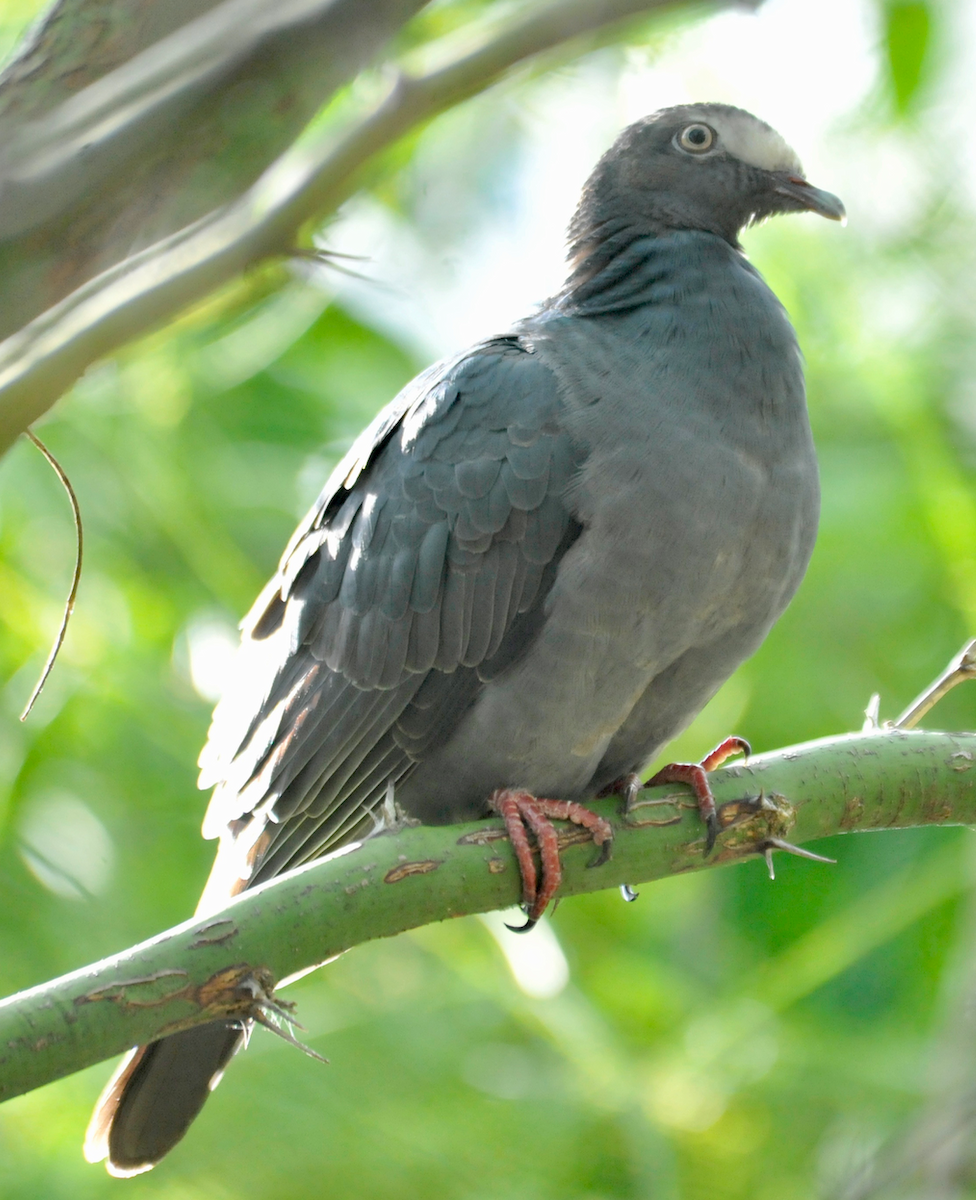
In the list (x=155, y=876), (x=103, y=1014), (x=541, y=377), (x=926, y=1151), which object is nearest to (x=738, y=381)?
(x=541, y=377)

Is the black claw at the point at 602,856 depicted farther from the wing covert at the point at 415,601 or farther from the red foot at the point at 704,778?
the wing covert at the point at 415,601

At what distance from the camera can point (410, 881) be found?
223 centimetres

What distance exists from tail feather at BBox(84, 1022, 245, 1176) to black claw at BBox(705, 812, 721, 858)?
1176mm

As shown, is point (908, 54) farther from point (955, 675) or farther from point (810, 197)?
point (955, 675)

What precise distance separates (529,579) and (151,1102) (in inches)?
57.8

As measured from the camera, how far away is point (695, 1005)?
20.2 ft

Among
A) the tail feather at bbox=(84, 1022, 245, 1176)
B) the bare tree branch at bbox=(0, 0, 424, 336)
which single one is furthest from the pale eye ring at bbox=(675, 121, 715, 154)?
the tail feather at bbox=(84, 1022, 245, 1176)

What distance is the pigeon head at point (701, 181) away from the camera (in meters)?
3.60

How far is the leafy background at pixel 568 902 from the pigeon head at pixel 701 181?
1.74m

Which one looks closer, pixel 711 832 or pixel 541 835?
pixel 711 832

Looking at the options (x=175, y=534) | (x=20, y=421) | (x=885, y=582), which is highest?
(x=885, y=582)

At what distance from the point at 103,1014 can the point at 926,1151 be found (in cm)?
124

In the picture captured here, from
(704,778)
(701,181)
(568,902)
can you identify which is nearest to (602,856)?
(704,778)

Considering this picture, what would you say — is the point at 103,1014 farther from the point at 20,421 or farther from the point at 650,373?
the point at 650,373
